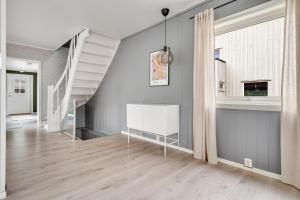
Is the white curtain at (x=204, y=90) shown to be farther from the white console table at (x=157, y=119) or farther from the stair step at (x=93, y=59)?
the stair step at (x=93, y=59)

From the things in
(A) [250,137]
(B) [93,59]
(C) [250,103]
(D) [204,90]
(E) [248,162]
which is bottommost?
(E) [248,162]

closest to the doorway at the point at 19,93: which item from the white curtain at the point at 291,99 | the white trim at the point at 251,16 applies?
the white trim at the point at 251,16

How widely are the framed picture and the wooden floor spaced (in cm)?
131

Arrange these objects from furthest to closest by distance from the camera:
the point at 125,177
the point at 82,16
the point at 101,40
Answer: the point at 101,40 → the point at 82,16 → the point at 125,177

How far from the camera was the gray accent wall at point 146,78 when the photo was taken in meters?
2.75

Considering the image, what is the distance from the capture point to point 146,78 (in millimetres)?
3541

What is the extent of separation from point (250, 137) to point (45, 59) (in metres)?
5.67

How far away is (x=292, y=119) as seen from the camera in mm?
1698

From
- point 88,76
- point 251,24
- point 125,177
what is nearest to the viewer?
point 125,177

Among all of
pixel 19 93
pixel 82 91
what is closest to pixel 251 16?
pixel 82 91

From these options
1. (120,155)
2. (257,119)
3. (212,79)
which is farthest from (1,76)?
(257,119)

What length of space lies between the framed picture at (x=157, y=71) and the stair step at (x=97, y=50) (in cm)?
141

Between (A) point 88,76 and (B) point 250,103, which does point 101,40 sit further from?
(B) point 250,103

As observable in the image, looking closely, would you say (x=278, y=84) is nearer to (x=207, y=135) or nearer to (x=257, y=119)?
(x=257, y=119)
